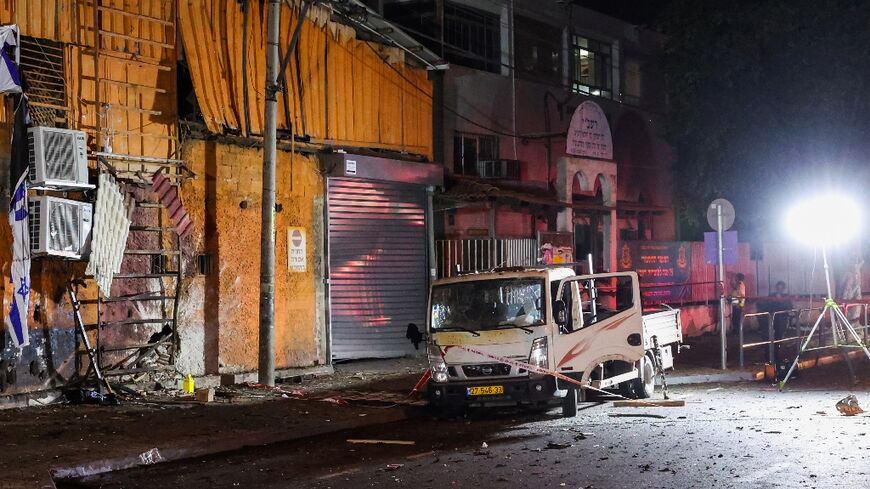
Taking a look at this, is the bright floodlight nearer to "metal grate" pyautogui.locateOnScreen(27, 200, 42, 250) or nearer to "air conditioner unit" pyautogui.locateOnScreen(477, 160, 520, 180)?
"air conditioner unit" pyautogui.locateOnScreen(477, 160, 520, 180)

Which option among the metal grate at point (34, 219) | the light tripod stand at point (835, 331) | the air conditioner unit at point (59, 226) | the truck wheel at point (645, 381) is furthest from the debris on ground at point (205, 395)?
the light tripod stand at point (835, 331)

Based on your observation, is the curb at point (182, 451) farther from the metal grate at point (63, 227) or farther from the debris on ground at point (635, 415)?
the metal grate at point (63, 227)

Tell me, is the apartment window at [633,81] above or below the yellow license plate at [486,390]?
above

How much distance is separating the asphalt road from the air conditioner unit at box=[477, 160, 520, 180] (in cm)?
1046

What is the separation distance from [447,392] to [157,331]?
5117 mm

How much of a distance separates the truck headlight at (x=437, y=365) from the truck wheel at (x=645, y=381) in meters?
3.19

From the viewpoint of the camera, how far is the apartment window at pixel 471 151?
2325 centimetres

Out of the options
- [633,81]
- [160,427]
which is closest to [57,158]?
[160,427]

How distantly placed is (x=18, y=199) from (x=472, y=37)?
1362 cm

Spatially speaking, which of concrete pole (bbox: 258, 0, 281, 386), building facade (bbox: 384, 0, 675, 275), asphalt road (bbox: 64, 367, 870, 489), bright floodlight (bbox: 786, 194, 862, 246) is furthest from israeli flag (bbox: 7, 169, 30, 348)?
bright floodlight (bbox: 786, 194, 862, 246)

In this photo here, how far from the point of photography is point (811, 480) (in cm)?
863

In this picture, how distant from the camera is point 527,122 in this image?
83.8ft

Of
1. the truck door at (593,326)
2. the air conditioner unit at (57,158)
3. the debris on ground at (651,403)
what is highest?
the air conditioner unit at (57,158)

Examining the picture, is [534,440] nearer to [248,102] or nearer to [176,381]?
[176,381]
